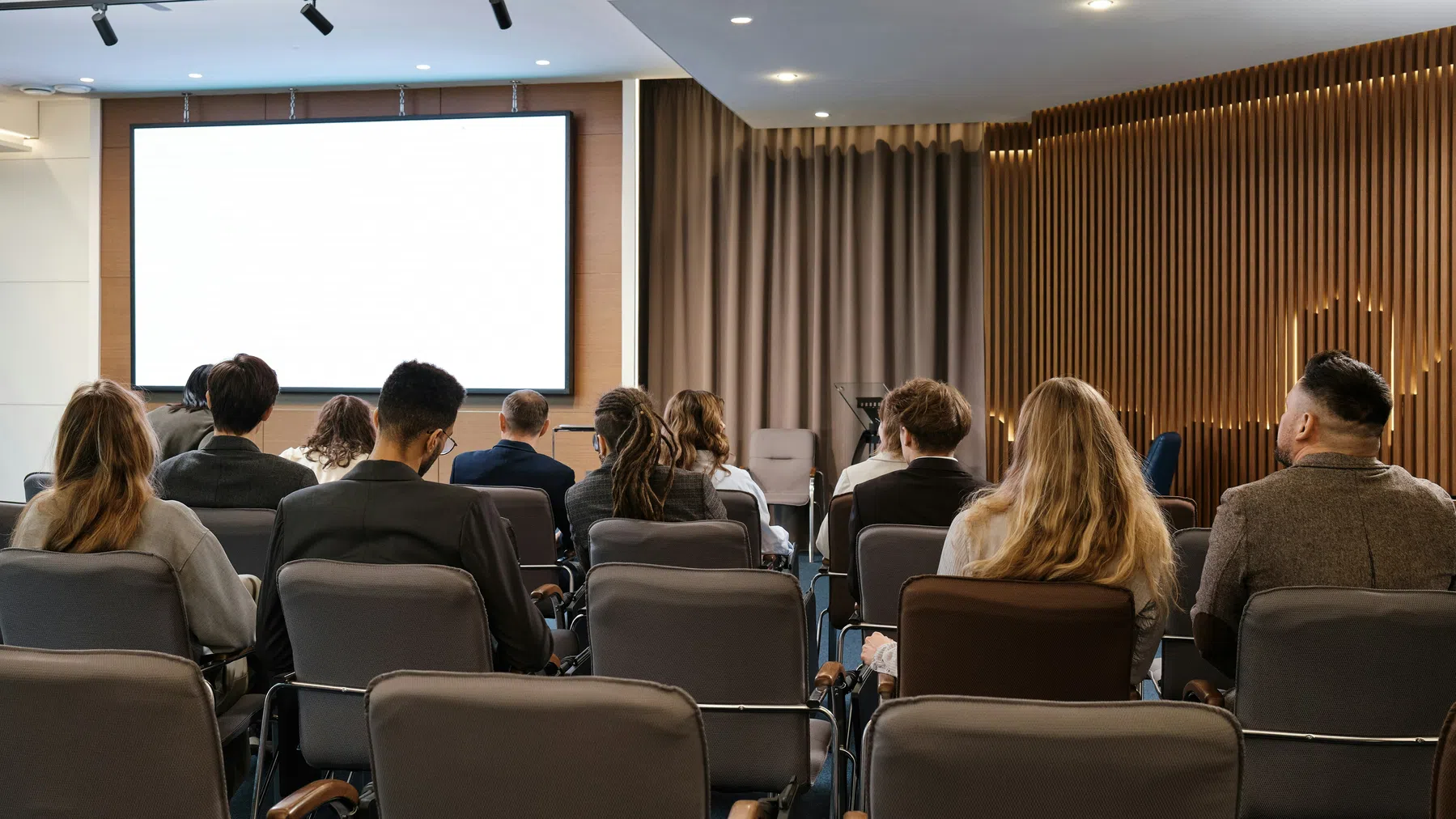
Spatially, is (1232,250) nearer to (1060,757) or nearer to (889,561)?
(889,561)

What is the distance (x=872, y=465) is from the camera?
4.32 m

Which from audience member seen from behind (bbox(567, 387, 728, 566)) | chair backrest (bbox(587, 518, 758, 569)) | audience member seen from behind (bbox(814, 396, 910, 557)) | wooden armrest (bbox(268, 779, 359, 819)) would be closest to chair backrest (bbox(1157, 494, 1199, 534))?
audience member seen from behind (bbox(814, 396, 910, 557))

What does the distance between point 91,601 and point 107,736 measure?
869 millimetres

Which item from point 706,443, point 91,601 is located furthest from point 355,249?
point 91,601

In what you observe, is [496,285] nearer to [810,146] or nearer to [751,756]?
[810,146]

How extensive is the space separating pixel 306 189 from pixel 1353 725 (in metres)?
8.45

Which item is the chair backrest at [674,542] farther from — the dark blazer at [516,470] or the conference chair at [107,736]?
the conference chair at [107,736]

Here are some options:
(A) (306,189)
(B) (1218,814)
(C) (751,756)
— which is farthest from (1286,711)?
(A) (306,189)

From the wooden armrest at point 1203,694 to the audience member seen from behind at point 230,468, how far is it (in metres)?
2.64

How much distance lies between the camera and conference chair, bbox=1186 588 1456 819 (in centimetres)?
199

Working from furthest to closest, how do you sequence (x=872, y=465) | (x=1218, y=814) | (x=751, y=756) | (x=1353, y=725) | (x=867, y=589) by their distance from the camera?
(x=872, y=465) < (x=867, y=589) < (x=751, y=756) < (x=1353, y=725) < (x=1218, y=814)

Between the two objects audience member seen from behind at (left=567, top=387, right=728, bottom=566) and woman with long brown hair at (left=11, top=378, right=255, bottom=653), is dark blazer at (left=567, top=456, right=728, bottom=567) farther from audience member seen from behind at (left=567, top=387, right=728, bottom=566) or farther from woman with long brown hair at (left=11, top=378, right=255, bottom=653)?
woman with long brown hair at (left=11, top=378, right=255, bottom=653)

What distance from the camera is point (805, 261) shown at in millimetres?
8531

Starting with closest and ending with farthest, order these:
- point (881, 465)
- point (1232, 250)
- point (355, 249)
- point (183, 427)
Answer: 1. point (881, 465)
2. point (183, 427)
3. point (1232, 250)
4. point (355, 249)
